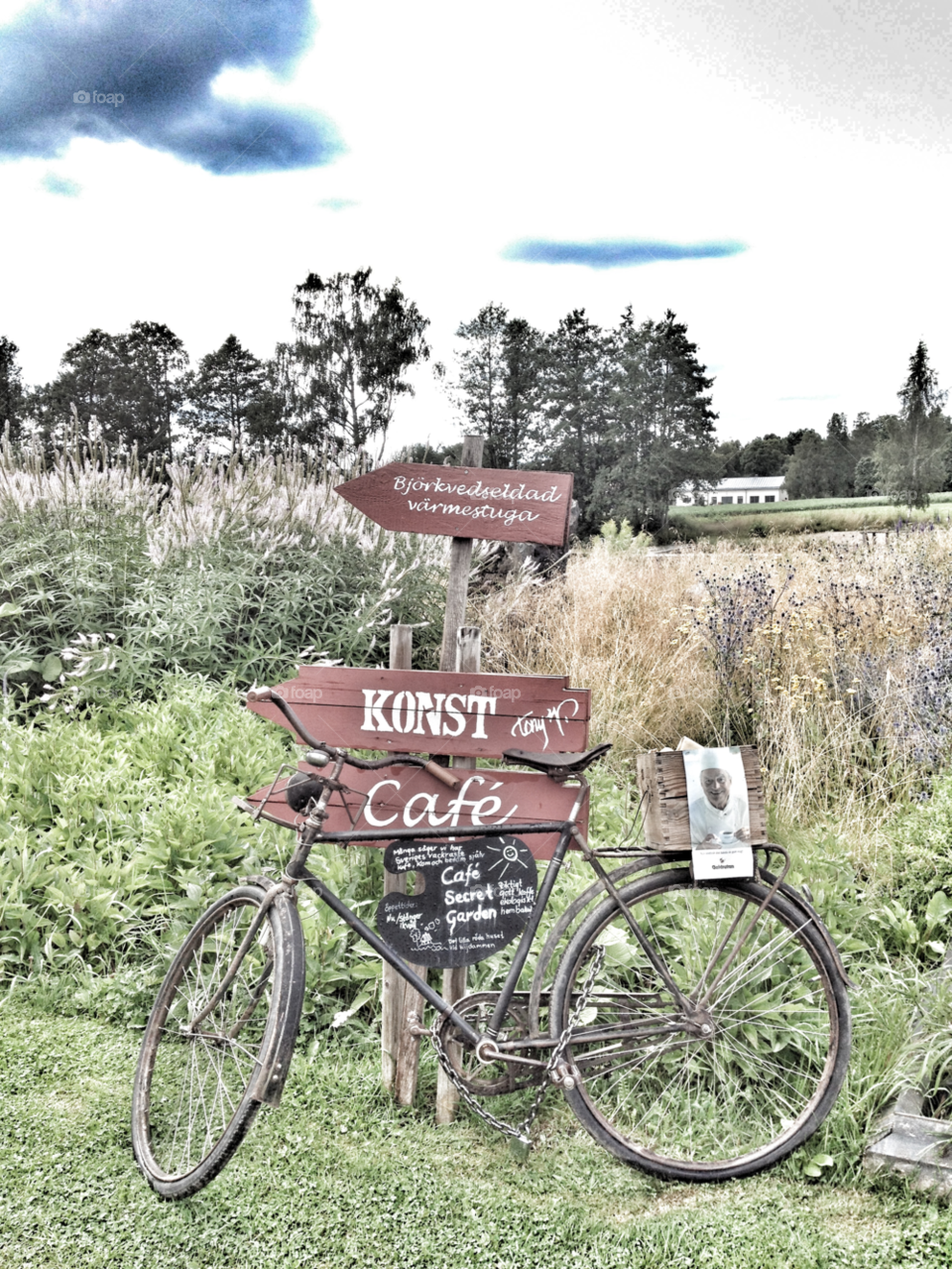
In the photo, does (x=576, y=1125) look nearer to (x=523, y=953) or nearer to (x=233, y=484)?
(x=523, y=953)

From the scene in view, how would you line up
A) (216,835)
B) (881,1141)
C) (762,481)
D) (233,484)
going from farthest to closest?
(762,481) < (233,484) < (216,835) < (881,1141)

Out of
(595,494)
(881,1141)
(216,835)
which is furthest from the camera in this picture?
(595,494)

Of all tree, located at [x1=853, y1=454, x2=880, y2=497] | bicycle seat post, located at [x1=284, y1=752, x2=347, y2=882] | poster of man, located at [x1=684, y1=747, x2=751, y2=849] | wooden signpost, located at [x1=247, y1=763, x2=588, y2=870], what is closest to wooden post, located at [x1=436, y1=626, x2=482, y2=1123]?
wooden signpost, located at [x1=247, y1=763, x2=588, y2=870]

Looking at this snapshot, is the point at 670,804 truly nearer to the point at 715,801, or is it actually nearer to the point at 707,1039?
the point at 715,801

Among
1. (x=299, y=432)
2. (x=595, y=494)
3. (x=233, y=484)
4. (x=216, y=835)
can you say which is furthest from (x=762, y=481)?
(x=216, y=835)

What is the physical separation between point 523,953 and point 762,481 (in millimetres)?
45013

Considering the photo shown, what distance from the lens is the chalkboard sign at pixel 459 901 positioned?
8.25 feet

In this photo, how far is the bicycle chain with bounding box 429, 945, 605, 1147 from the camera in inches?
94.3

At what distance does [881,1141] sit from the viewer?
7.76ft

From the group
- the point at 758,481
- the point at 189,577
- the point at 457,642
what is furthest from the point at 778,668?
the point at 758,481

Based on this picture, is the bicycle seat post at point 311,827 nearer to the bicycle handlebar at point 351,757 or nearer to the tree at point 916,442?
the bicycle handlebar at point 351,757

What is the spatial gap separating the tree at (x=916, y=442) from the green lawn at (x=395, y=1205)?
30.6 metres

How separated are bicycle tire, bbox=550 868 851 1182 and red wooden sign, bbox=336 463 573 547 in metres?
1.07

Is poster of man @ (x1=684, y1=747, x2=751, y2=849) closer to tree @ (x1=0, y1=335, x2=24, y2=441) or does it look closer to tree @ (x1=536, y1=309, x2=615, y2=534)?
tree @ (x1=0, y1=335, x2=24, y2=441)
